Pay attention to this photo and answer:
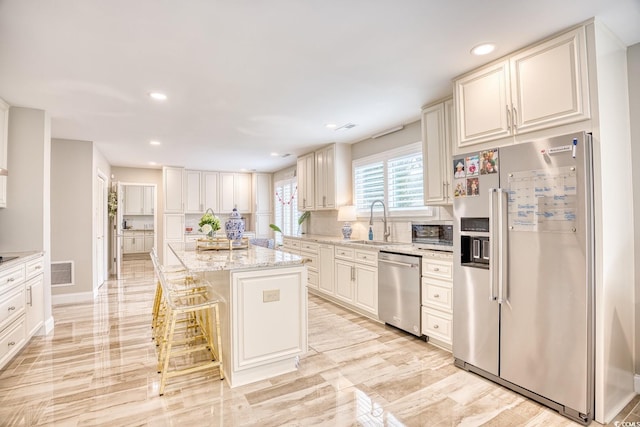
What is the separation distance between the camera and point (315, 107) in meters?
3.53

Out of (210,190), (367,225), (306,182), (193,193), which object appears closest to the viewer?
(367,225)

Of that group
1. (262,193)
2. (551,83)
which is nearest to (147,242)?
(262,193)

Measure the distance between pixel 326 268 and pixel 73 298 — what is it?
12.7ft

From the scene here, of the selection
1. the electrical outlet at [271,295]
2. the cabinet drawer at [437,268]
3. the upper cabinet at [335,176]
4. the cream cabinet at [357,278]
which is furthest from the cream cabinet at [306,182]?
the electrical outlet at [271,295]

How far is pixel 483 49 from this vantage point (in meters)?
2.33

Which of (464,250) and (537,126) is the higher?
(537,126)

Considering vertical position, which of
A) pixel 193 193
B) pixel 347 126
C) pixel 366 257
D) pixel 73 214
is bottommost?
pixel 366 257

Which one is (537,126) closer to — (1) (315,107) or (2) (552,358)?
(2) (552,358)

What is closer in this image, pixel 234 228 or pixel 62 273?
pixel 234 228

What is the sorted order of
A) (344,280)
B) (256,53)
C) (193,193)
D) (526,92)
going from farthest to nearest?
1. (193,193)
2. (344,280)
3. (256,53)
4. (526,92)

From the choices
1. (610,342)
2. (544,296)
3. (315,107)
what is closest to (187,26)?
(315,107)

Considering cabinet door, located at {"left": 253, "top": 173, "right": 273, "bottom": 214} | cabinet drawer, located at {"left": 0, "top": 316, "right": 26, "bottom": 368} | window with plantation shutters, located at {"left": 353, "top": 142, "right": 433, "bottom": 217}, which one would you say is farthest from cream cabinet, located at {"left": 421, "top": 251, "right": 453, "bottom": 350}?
cabinet door, located at {"left": 253, "top": 173, "right": 273, "bottom": 214}

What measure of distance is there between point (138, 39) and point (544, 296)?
3212 mm

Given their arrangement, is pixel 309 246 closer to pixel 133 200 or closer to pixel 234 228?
pixel 234 228
